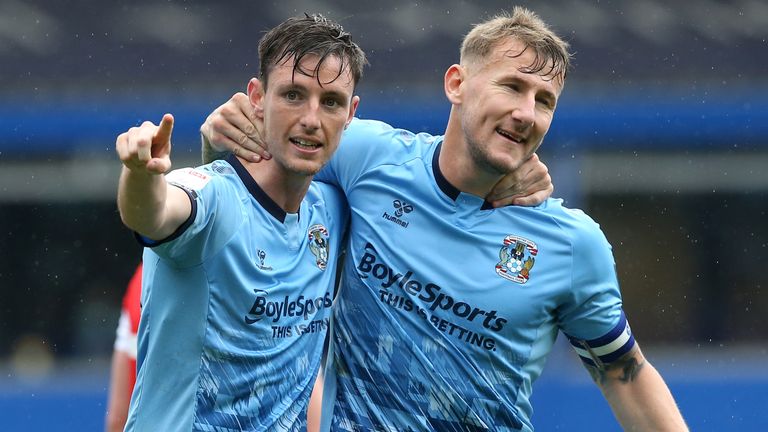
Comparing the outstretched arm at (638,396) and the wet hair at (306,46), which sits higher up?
the wet hair at (306,46)

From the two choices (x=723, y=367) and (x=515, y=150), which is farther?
(x=723, y=367)

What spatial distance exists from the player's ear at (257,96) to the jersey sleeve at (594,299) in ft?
3.74

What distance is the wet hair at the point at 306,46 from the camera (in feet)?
13.7

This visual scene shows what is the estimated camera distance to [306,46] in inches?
164

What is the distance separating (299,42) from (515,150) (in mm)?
815

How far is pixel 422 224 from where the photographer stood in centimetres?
457

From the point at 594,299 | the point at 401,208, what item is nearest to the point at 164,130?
the point at 401,208

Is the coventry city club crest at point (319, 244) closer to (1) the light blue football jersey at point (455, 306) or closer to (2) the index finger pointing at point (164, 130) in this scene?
(1) the light blue football jersey at point (455, 306)

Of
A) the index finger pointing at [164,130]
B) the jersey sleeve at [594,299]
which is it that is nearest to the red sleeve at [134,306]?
the jersey sleeve at [594,299]

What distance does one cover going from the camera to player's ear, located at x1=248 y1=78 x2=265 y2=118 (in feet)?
14.1

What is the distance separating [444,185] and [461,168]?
0.08 metres

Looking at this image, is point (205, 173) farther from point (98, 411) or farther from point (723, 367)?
point (723, 367)

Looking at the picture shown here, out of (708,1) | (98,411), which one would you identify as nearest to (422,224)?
(98,411)

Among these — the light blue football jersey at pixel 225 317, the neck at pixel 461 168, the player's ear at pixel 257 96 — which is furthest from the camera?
the neck at pixel 461 168
